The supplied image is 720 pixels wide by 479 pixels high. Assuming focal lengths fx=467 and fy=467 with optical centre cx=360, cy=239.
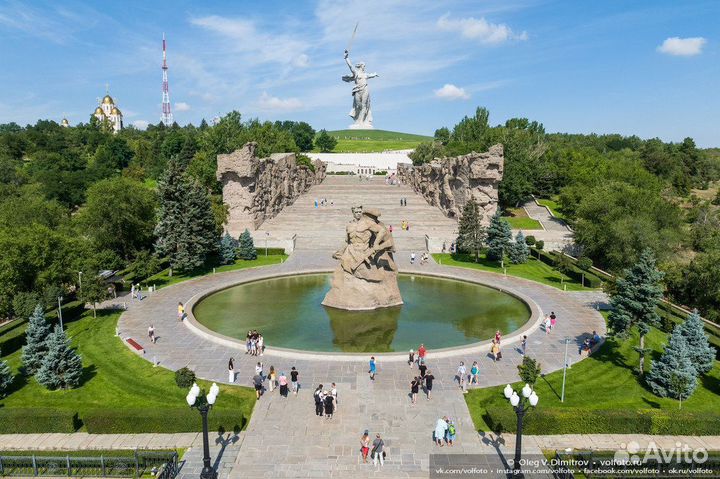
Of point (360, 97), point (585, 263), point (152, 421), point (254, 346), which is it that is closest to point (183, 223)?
point (254, 346)

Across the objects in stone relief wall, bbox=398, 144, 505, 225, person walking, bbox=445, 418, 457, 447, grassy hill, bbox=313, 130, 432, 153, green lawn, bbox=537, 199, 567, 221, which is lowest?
person walking, bbox=445, 418, 457, 447

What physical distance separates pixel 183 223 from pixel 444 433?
25160 mm

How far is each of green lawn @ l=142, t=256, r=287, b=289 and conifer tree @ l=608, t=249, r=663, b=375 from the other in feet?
81.0

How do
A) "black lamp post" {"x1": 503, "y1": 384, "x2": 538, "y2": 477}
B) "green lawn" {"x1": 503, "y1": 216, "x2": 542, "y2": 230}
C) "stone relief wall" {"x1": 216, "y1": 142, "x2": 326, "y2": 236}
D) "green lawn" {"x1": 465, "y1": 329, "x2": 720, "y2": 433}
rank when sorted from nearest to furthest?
A: "black lamp post" {"x1": 503, "y1": 384, "x2": 538, "y2": 477} < "green lawn" {"x1": 465, "y1": 329, "x2": 720, "y2": 433} < "stone relief wall" {"x1": 216, "y1": 142, "x2": 326, "y2": 236} < "green lawn" {"x1": 503, "y1": 216, "x2": 542, "y2": 230}

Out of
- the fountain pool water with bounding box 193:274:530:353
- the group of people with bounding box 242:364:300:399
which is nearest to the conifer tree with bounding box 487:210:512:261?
the fountain pool water with bounding box 193:274:530:353

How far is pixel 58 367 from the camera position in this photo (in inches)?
650

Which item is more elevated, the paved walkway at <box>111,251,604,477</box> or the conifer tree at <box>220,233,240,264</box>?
the conifer tree at <box>220,233,240,264</box>

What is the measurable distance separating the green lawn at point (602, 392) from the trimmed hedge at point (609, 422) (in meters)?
0.15

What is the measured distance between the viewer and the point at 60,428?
13852 millimetres

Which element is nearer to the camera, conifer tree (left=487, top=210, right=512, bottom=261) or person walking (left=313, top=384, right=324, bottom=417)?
person walking (left=313, top=384, right=324, bottom=417)

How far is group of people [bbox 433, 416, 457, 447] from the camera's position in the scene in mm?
12773

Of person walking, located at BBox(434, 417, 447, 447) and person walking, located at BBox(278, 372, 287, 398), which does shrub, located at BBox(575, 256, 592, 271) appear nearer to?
person walking, located at BBox(434, 417, 447, 447)

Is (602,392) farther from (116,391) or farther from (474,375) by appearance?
(116,391)

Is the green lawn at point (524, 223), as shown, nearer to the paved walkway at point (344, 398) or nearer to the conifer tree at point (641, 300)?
the paved walkway at point (344, 398)
